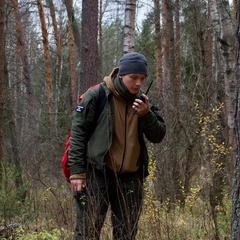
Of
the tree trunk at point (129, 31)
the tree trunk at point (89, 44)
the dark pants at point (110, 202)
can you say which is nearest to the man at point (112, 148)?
the dark pants at point (110, 202)

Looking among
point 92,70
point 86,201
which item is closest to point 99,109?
point 86,201

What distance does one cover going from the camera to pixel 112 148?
324cm

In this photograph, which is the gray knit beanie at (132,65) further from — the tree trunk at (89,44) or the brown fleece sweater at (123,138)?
the tree trunk at (89,44)

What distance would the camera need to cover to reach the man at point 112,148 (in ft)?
10.5

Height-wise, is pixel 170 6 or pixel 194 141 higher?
pixel 170 6

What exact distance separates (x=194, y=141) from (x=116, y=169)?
496cm

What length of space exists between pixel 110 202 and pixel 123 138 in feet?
1.77

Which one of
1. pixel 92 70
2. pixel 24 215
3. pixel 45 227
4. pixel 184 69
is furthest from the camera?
pixel 184 69

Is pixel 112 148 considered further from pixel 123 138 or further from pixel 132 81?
pixel 132 81

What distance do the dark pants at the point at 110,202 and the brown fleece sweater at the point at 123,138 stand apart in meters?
0.10

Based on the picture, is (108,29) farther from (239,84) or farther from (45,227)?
(239,84)

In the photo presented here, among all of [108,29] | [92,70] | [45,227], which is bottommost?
[45,227]

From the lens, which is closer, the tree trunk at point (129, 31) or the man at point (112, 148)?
the man at point (112, 148)

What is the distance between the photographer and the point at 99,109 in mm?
3242
